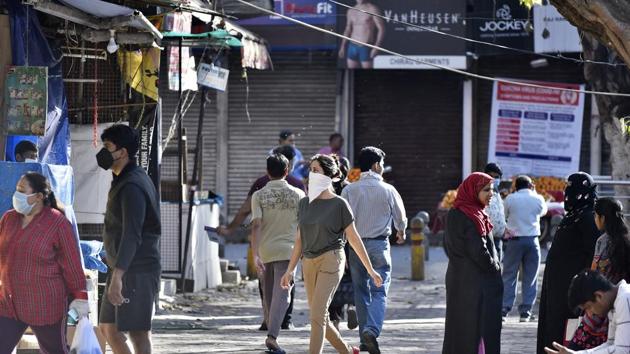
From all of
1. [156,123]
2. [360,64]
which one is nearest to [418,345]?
[156,123]

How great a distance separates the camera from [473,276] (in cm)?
980

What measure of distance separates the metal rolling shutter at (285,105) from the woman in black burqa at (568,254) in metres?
14.2

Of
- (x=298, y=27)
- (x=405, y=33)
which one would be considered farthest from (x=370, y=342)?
(x=298, y=27)

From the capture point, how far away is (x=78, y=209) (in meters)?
13.8

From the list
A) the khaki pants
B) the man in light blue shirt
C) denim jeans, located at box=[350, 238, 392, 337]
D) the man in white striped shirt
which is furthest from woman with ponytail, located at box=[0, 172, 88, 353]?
the man in light blue shirt

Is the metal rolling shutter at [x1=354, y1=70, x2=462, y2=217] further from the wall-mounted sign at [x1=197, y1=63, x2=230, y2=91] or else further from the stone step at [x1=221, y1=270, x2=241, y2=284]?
the wall-mounted sign at [x1=197, y1=63, x2=230, y2=91]

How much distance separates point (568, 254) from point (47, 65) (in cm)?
506

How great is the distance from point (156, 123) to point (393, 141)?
414 inches

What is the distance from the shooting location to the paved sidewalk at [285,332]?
1234 cm

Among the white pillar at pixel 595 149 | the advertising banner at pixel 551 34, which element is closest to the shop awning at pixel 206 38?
the advertising banner at pixel 551 34

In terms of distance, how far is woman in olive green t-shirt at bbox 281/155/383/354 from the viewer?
1037 centimetres

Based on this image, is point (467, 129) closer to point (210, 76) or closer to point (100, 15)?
point (210, 76)

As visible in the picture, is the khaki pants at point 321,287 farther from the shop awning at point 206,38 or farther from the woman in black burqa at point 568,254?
the shop awning at point 206,38

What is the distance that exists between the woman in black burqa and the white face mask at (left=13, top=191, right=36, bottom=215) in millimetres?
3946
